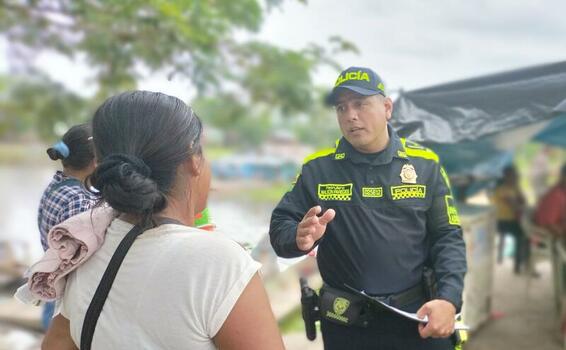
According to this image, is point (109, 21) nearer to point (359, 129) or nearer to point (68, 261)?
point (359, 129)

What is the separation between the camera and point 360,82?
2188 millimetres

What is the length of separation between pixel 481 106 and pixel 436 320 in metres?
1.70

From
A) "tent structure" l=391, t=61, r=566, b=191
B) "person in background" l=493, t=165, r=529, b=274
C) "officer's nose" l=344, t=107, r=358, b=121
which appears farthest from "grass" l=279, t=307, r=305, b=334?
"officer's nose" l=344, t=107, r=358, b=121

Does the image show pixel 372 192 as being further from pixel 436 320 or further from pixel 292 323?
pixel 292 323

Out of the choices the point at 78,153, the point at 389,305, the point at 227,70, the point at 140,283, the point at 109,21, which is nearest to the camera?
the point at 140,283

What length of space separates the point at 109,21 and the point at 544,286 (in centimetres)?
631

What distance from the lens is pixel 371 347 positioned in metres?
2.10

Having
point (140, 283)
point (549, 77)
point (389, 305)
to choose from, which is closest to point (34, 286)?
point (140, 283)

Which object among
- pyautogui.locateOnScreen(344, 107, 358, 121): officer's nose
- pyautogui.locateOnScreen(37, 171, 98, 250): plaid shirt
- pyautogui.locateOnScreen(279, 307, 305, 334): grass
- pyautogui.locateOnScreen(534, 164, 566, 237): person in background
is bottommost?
pyautogui.locateOnScreen(279, 307, 305, 334): grass

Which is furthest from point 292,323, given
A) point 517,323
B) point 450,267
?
point 450,267

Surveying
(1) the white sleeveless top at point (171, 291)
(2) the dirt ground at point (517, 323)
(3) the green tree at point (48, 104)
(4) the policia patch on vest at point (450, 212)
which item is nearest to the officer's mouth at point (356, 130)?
(4) the policia patch on vest at point (450, 212)

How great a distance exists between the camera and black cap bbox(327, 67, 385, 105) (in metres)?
2.17

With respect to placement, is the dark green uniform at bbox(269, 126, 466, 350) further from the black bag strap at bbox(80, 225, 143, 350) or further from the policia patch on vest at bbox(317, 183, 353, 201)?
the black bag strap at bbox(80, 225, 143, 350)

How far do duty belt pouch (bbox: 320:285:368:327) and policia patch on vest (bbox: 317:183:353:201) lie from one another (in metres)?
0.42
